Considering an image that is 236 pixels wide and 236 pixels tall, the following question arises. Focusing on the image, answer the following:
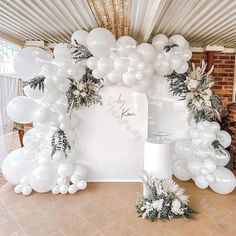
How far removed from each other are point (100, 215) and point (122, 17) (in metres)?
2.65

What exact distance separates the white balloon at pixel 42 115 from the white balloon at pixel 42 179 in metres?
0.74

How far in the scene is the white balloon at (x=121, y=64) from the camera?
2.96m

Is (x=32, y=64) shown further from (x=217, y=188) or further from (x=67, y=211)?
(x=217, y=188)

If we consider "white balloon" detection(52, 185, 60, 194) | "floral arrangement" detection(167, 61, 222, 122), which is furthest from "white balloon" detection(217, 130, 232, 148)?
"white balloon" detection(52, 185, 60, 194)

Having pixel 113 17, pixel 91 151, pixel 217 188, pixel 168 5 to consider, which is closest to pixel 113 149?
pixel 91 151

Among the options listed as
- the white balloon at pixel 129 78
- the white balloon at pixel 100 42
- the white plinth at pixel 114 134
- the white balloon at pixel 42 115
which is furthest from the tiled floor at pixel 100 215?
the white balloon at pixel 100 42

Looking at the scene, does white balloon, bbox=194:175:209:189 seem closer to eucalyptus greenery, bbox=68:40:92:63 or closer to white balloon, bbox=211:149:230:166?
white balloon, bbox=211:149:230:166

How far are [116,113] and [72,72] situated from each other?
1.00 m

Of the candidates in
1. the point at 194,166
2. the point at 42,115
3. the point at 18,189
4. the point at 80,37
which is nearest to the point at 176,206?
the point at 194,166

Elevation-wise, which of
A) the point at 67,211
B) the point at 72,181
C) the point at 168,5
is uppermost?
the point at 168,5

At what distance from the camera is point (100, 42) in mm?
2807

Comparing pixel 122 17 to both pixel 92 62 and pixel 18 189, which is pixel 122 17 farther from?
pixel 18 189

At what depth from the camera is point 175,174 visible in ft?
12.0

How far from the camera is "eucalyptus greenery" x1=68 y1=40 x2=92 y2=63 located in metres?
3.04
